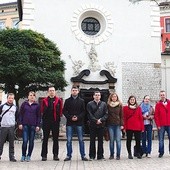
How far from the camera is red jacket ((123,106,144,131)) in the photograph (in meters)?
10.4

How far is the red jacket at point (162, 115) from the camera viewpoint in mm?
10805

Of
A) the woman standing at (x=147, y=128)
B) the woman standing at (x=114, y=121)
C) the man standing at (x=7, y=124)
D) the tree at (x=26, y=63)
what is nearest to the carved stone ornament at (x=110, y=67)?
the tree at (x=26, y=63)

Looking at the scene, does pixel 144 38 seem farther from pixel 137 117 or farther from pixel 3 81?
pixel 137 117

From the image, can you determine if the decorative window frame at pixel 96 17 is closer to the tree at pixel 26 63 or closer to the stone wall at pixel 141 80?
the stone wall at pixel 141 80

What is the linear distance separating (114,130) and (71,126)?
1.24 meters

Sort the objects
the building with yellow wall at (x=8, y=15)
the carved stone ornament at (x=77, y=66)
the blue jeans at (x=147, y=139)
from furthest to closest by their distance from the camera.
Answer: the building with yellow wall at (x=8, y=15) < the carved stone ornament at (x=77, y=66) < the blue jeans at (x=147, y=139)

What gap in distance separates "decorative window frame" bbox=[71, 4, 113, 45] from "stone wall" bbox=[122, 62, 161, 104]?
200 cm

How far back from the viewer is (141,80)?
20609mm

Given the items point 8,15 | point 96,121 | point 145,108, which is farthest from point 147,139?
point 8,15

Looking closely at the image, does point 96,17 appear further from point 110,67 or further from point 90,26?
point 110,67

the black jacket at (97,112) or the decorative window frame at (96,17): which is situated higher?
the decorative window frame at (96,17)

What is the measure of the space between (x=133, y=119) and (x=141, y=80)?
10427 millimetres

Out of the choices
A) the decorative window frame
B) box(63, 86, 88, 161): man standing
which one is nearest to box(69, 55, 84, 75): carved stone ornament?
the decorative window frame

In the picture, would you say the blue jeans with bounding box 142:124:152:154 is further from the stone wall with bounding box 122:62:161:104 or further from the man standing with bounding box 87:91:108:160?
the stone wall with bounding box 122:62:161:104
